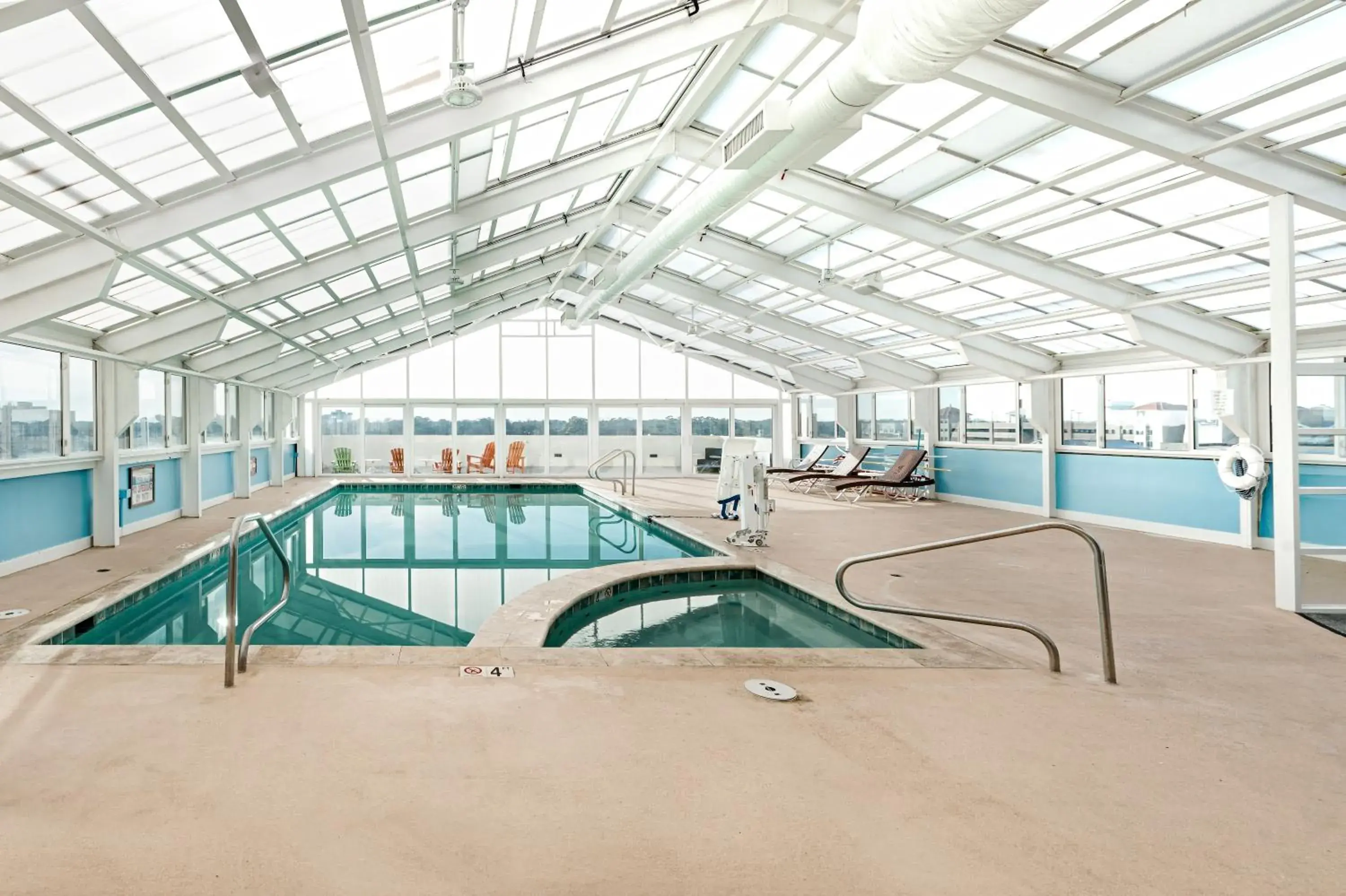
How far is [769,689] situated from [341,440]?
666 inches

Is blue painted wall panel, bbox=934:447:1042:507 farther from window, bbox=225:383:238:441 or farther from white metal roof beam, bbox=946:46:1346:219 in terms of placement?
window, bbox=225:383:238:441

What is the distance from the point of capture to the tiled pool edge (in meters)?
4.32

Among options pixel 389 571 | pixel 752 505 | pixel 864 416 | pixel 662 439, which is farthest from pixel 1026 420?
pixel 389 571

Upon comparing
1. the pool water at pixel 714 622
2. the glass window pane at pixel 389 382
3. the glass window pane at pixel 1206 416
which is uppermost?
the glass window pane at pixel 389 382

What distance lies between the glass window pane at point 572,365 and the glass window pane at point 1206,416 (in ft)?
41.4

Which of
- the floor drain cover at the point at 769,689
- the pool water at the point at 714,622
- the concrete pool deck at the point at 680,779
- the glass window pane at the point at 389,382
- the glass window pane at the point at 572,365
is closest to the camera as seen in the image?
the concrete pool deck at the point at 680,779

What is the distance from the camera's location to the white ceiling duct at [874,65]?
2.83 m

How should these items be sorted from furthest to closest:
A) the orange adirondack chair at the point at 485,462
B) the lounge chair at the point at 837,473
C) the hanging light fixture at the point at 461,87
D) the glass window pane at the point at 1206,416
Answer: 1. the orange adirondack chair at the point at 485,462
2. the lounge chair at the point at 837,473
3. the glass window pane at the point at 1206,416
4. the hanging light fixture at the point at 461,87

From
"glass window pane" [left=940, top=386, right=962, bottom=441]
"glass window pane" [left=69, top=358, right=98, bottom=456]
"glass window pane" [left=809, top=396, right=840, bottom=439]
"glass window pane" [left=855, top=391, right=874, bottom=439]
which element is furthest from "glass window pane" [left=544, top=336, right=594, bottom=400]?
"glass window pane" [left=69, top=358, right=98, bottom=456]

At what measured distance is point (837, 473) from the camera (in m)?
14.5

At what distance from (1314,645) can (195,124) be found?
7.30 m

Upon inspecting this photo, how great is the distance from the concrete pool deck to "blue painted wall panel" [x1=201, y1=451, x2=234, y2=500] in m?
8.76

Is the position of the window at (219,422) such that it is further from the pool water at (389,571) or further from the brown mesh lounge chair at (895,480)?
the brown mesh lounge chair at (895,480)

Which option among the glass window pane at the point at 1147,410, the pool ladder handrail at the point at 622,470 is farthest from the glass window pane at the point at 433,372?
the glass window pane at the point at 1147,410
